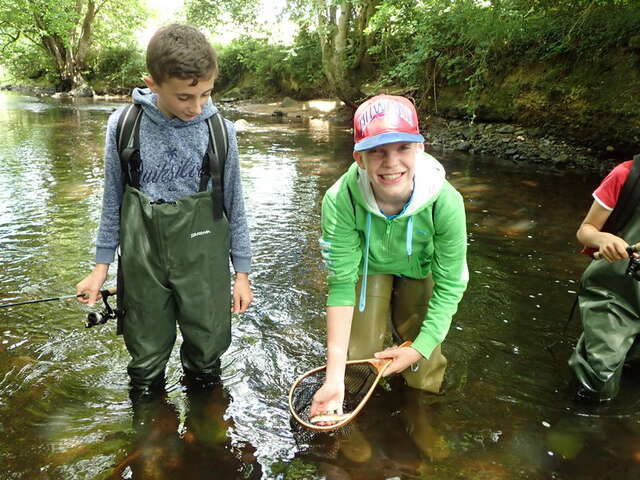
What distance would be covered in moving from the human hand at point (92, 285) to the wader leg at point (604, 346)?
2542 millimetres

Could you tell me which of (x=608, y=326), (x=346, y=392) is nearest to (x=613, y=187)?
(x=608, y=326)

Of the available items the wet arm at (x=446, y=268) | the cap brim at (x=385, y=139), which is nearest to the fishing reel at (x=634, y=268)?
the wet arm at (x=446, y=268)

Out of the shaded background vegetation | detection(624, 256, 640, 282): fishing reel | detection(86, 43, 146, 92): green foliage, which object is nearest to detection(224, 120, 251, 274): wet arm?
detection(624, 256, 640, 282): fishing reel

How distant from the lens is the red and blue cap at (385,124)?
2.04 metres

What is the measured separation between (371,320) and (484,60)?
1089cm

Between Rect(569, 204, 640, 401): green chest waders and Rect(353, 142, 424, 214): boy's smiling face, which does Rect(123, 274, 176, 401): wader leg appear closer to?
Rect(353, 142, 424, 214): boy's smiling face

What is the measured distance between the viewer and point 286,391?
2.99m

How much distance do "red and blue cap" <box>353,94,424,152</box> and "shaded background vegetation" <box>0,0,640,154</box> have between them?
8.16m

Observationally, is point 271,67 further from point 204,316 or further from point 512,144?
point 204,316

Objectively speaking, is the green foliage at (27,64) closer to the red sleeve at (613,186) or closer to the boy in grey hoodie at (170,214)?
the boy in grey hoodie at (170,214)

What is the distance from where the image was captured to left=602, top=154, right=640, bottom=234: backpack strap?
2629 millimetres

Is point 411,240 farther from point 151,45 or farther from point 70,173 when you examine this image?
point 70,173

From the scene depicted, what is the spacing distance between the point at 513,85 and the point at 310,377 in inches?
409

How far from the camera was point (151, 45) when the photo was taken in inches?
82.9
